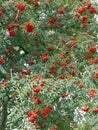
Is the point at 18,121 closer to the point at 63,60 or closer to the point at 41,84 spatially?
the point at 41,84

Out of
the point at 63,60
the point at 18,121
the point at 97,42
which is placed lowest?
the point at 18,121

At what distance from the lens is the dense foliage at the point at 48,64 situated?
6.94 metres

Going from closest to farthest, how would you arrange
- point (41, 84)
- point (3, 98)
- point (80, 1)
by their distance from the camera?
point (41, 84)
point (3, 98)
point (80, 1)

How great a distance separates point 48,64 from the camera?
795 centimetres

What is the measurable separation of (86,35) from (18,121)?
→ 1.95 meters

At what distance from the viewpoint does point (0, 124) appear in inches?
363

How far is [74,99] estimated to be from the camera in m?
7.32

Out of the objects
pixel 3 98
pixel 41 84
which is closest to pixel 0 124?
pixel 3 98

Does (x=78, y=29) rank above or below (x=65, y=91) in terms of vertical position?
above

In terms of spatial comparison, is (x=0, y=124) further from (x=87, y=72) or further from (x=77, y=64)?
(x=87, y=72)

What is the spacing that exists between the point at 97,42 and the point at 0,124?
222 cm

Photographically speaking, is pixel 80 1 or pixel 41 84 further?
pixel 80 1

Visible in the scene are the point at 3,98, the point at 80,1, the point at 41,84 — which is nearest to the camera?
the point at 41,84

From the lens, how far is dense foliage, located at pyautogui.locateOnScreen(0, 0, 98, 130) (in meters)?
6.94
